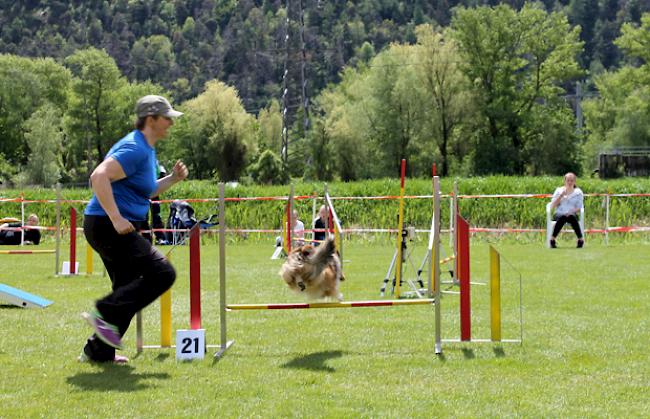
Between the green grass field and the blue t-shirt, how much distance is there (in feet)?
3.74

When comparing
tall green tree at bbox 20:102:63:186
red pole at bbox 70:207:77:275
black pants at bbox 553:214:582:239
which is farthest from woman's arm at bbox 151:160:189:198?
tall green tree at bbox 20:102:63:186

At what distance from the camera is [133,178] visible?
5.88 metres

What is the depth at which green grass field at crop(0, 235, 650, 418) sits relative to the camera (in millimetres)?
4914

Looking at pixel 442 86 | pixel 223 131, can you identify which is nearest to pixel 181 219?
pixel 442 86

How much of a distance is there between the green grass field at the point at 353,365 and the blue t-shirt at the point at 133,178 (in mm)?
1141

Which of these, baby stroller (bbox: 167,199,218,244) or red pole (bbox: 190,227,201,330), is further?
baby stroller (bbox: 167,199,218,244)

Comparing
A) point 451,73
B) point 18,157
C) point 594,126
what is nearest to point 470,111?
point 451,73

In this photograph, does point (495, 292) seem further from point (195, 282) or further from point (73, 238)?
point (73, 238)

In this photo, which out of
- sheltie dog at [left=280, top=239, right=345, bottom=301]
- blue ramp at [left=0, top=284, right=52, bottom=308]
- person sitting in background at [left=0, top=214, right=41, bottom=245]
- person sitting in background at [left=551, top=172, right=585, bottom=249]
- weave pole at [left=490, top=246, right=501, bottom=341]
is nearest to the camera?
weave pole at [left=490, top=246, right=501, bottom=341]

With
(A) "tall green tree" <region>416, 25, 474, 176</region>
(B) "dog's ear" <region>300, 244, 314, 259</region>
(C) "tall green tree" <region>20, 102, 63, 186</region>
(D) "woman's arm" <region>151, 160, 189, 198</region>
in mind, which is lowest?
(B) "dog's ear" <region>300, 244, 314, 259</region>

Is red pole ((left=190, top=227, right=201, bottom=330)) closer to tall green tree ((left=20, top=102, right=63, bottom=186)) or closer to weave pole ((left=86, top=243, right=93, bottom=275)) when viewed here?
weave pole ((left=86, top=243, right=93, bottom=275))

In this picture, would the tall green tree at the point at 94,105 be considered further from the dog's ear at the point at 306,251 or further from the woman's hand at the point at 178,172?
the woman's hand at the point at 178,172

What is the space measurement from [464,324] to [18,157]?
80095 millimetres

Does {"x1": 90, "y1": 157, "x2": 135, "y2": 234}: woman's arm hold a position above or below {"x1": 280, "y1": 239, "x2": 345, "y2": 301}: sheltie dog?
above
